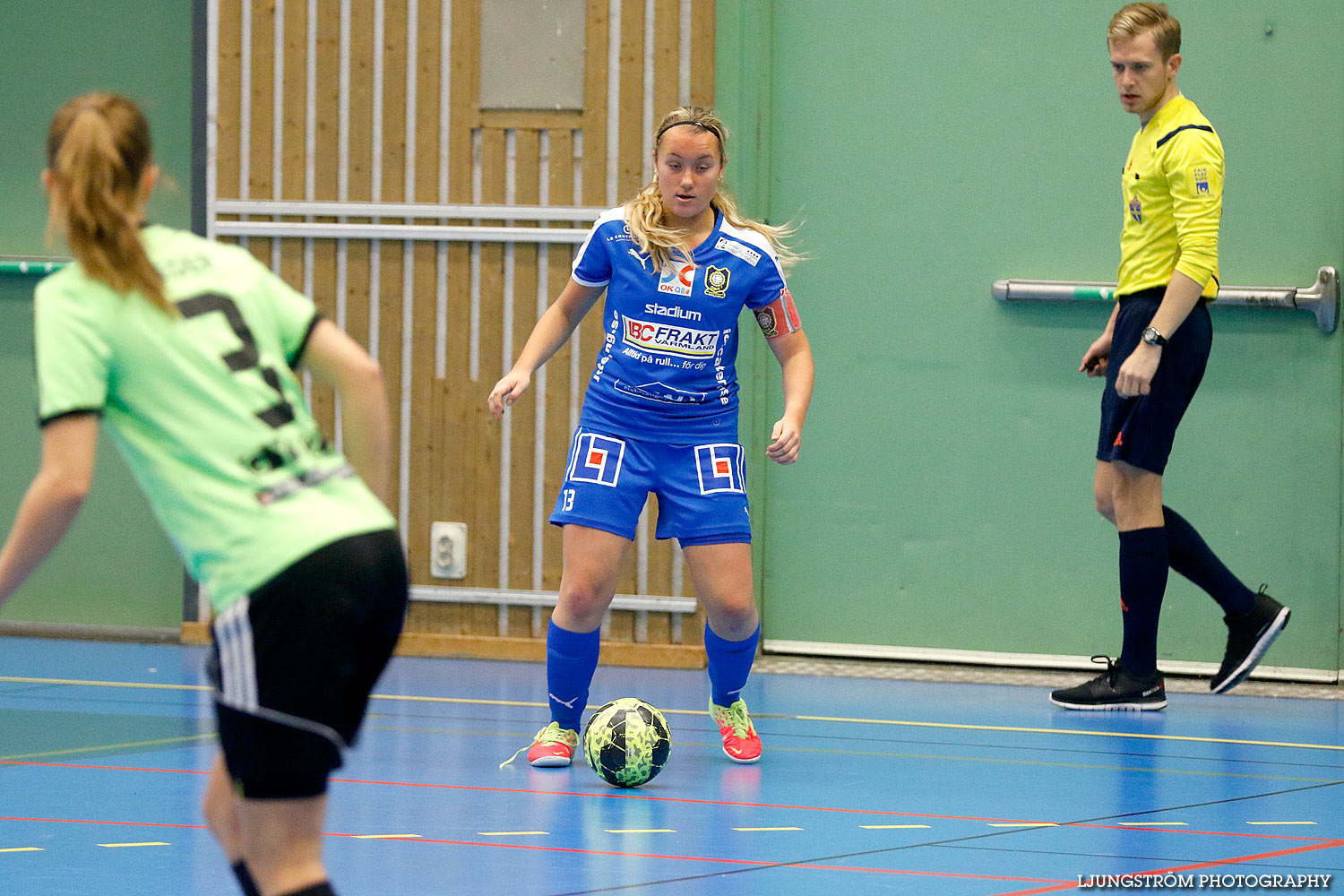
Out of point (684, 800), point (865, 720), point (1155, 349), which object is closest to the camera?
point (684, 800)

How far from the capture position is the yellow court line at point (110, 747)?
466 cm

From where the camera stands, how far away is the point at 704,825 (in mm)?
3867

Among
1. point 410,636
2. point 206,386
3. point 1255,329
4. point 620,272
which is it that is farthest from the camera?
point 410,636

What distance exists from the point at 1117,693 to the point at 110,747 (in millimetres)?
3319

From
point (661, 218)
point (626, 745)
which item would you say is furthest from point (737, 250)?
point (626, 745)

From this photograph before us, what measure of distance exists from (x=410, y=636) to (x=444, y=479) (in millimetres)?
683

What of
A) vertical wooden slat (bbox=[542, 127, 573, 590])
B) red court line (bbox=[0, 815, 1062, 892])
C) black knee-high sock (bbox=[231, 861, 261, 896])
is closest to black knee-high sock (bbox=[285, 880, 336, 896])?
black knee-high sock (bbox=[231, 861, 261, 896])

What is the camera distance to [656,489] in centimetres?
458

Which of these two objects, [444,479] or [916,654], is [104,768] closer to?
[444,479]

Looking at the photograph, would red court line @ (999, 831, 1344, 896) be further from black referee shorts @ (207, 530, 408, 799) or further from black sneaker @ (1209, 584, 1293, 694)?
black sneaker @ (1209, 584, 1293, 694)

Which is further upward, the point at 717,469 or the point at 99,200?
the point at 99,200

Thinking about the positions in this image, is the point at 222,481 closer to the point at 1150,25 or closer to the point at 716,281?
the point at 716,281

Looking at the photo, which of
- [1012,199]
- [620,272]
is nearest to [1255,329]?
[1012,199]

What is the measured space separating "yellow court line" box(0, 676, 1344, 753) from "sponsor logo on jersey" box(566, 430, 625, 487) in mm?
1367
